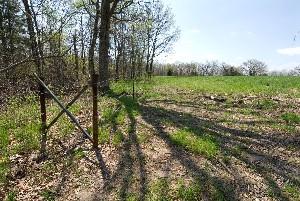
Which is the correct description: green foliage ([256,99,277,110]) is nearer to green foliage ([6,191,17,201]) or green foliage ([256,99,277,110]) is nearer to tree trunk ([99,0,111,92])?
tree trunk ([99,0,111,92])

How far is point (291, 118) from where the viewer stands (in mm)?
12539

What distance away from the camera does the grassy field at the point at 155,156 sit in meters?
7.18

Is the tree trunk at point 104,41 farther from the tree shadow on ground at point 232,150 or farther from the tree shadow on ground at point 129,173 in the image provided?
the tree shadow on ground at point 129,173

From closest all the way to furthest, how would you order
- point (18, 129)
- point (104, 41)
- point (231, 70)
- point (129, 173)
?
point (129, 173), point (18, 129), point (104, 41), point (231, 70)

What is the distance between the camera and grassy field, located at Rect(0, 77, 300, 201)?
7180 millimetres

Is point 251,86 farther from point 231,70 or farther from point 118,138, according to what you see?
point 231,70

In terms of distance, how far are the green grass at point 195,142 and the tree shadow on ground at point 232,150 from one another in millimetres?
177

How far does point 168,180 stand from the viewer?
24.5 ft

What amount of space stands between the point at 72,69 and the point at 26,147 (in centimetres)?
1242

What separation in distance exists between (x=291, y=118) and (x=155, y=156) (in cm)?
612

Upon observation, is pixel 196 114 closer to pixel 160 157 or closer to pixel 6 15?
pixel 160 157

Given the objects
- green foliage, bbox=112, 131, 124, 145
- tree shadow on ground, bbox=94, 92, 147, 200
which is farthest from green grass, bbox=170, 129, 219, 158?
green foliage, bbox=112, 131, 124, 145

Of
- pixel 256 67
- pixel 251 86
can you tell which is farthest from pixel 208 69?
pixel 251 86

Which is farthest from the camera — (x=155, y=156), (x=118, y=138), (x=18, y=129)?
(x=18, y=129)
